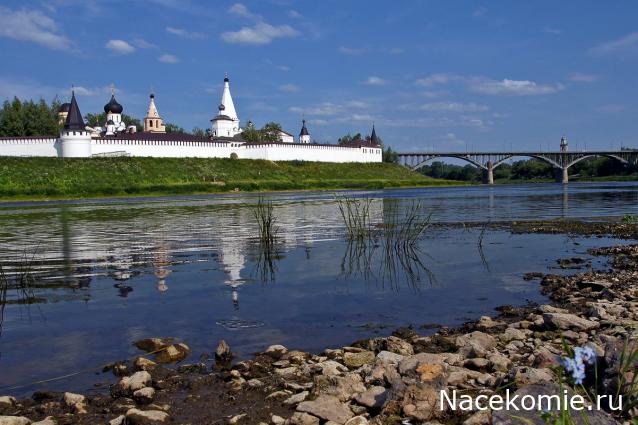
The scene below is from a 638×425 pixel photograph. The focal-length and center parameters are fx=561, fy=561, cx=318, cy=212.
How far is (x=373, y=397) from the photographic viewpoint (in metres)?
5.02

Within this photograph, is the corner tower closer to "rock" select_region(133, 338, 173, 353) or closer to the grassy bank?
the grassy bank

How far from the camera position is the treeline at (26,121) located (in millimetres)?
90188

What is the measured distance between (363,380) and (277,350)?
5.15ft

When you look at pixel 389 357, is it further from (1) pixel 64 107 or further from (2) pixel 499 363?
(1) pixel 64 107

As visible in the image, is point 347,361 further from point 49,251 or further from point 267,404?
point 49,251

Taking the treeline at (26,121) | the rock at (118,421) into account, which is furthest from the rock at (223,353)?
the treeline at (26,121)

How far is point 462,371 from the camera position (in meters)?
5.49

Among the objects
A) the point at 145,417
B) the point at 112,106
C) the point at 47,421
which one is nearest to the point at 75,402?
the point at 47,421

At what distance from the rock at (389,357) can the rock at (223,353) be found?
73.3 inches

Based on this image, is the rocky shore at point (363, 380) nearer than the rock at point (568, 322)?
Yes

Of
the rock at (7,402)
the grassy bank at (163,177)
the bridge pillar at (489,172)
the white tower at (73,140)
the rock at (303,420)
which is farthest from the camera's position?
the bridge pillar at (489,172)

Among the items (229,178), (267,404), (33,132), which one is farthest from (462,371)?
(33,132)

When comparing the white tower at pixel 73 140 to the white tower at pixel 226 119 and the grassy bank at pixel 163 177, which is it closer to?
the grassy bank at pixel 163 177

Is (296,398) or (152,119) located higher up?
(152,119)
